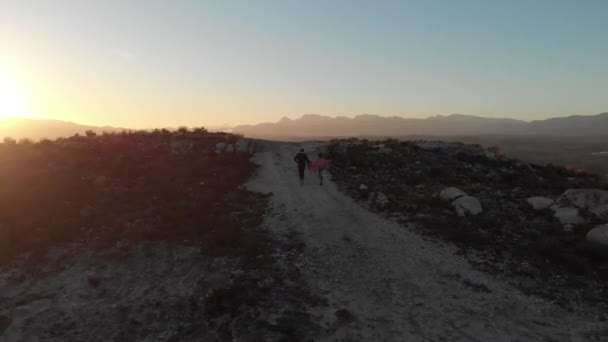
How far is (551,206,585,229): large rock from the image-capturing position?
16.2 metres

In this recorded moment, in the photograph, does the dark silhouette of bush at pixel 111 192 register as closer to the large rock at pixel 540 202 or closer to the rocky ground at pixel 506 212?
the rocky ground at pixel 506 212

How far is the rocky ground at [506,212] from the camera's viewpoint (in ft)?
40.8

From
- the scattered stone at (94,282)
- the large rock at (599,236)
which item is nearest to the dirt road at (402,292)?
the large rock at (599,236)

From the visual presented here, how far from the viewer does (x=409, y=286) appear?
39.2 feet

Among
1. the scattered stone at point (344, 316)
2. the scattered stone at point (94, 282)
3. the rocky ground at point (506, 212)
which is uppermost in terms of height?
the rocky ground at point (506, 212)

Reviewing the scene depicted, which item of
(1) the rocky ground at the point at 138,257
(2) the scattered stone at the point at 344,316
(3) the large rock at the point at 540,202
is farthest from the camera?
(3) the large rock at the point at 540,202

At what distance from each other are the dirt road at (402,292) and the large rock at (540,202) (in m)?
7.30

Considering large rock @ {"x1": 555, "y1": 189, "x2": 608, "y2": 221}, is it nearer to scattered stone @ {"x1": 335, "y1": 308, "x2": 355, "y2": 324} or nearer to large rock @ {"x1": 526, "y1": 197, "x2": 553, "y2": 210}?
large rock @ {"x1": 526, "y1": 197, "x2": 553, "y2": 210}

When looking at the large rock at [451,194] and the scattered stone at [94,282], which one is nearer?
the scattered stone at [94,282]

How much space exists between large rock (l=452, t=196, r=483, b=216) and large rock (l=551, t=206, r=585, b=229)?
317 centimetres

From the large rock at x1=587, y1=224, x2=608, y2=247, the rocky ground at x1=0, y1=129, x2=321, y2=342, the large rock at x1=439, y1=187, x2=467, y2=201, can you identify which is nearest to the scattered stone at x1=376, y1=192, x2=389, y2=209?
the large rock at x1=439, y1=187, x2=467, y2=201

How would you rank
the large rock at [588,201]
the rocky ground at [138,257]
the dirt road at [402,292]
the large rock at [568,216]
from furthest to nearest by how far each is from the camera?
the large rock at [588,201] → the large rock at [568,216] → the rocky ground at [138,257] → the dirt road at [402,292]

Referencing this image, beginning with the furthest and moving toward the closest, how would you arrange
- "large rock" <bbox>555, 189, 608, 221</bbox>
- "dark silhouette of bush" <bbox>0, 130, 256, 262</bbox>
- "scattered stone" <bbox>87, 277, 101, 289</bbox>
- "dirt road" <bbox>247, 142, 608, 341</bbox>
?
"dark silhouette of bush" <bbox>0, 130, 256, 262</bbox>
"large rock" <bbox>555, 189, 608, 221</bbox>
"scattered stone" <bbox>87, 277, 101, 289</bbox>
"dirt road" <bbox>247, 142, 608, 341</bbox>

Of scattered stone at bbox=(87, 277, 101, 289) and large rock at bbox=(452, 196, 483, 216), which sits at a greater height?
large rock at bbox=(452, 196, 483, 216)
